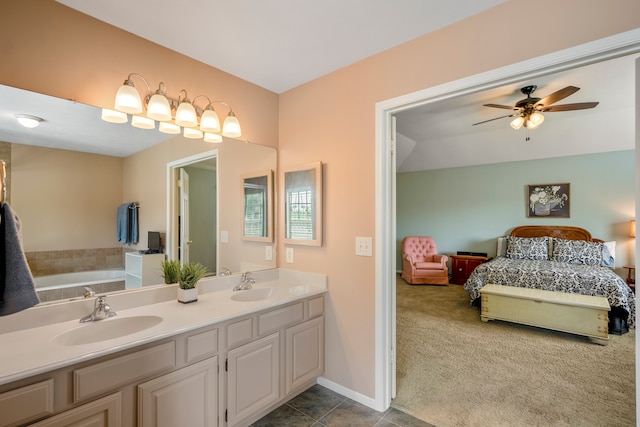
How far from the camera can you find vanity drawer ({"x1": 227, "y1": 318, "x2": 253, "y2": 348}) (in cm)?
163

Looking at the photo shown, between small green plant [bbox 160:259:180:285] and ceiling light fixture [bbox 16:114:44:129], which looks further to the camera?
small green plant [bbox 160:259:180:285]

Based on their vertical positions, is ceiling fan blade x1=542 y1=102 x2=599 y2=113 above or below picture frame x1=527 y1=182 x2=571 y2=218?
above

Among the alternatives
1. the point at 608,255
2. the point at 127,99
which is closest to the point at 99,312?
the point at 127,99

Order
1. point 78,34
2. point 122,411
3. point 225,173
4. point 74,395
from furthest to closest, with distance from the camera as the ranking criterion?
1. point 225,173
2. point 78,34
3. point 122,411
4. point 74,395

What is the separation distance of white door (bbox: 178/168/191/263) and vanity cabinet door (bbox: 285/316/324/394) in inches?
35.8

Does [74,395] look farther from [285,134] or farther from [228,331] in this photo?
[285,134]

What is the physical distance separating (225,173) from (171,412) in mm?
1571

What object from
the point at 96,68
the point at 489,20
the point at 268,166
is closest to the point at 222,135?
the point at 268,166

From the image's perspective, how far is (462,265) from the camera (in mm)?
5766

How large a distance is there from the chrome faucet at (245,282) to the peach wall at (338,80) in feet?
1.15

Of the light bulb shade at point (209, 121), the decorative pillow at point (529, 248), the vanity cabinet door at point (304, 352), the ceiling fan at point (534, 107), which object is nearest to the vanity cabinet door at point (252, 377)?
the vanity cabinet door at point (304, 352)

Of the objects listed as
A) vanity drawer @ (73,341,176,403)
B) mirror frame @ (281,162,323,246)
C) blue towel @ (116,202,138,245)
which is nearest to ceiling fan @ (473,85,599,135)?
mirror frame @ (281,162,323,246)

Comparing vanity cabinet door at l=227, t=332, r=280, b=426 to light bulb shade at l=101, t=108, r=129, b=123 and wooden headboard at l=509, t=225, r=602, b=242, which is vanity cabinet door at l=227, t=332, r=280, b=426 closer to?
light bulb shade at l=101, t=108, r=129, b=123

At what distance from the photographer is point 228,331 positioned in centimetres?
162
